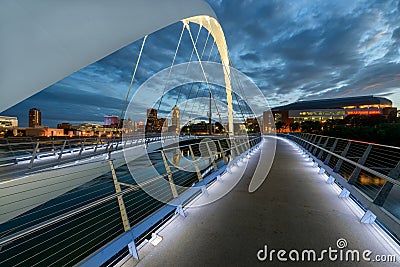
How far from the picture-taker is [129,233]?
6.72ft

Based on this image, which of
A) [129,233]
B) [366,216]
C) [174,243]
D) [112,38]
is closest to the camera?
[129,233]

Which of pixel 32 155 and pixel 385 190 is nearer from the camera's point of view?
pixel 385 190

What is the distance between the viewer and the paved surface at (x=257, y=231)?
80.9 inches

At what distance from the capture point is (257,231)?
2.54 meters

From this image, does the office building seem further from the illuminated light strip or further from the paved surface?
the paved surface

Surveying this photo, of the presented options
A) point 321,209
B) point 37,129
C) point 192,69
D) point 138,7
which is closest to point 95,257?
point 321,209

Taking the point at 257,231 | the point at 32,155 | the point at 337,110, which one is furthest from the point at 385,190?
the point at 337,110

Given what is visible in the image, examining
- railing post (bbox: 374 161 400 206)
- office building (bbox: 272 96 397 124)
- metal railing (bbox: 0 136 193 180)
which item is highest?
office building (bbox: 272 96 397 124)

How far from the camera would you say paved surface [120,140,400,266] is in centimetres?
205

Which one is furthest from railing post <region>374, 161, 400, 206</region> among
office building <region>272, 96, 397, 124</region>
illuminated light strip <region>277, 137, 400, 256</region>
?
office building <region>272, 96, 397, 124</region>

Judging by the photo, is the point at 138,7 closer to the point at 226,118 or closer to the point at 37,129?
the point at 226,118

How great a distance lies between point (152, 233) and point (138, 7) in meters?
4.56

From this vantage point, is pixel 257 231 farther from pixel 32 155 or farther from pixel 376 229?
pixel 32 155

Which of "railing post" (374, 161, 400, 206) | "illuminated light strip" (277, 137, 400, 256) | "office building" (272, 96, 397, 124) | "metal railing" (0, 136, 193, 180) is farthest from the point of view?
"office building" (272, 96, 397, 124)
